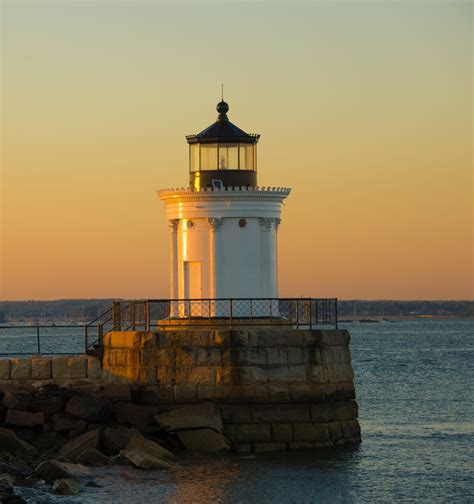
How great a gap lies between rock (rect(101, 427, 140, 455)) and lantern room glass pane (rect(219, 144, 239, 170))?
20.0 feet

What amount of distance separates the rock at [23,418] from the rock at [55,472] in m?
1.89

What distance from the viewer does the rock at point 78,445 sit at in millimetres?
22812

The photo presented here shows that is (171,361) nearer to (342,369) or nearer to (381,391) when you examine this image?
(342,369)

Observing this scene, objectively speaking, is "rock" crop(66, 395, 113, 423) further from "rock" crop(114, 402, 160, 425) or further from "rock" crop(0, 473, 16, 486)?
"rock" crop(0, 473, 16, 486)

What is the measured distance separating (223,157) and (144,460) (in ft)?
23.1

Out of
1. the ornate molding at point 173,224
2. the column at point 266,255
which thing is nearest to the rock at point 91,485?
the column at point 266,255

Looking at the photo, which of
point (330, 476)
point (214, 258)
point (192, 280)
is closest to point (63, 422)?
point (192, 280)

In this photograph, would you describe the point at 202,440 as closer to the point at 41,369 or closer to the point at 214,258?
the point at 41,369

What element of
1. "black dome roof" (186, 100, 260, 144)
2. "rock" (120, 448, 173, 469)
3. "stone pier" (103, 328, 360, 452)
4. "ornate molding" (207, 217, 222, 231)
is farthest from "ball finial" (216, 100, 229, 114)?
"rock" (120, 448, 173, 469)

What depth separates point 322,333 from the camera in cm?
2478

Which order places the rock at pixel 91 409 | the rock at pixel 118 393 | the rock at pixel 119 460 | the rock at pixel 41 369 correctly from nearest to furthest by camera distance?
1. the rock at pixel 119 460
2. the rock at pixel 91 409
3. the rock at pixel 118 393
4. the rock at pixel 41 369

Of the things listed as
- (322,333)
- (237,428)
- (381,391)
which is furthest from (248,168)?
(381,391)

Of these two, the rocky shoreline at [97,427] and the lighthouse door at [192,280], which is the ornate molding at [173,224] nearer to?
the lighthouse door at [192,280]

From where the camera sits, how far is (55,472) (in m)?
21.3
